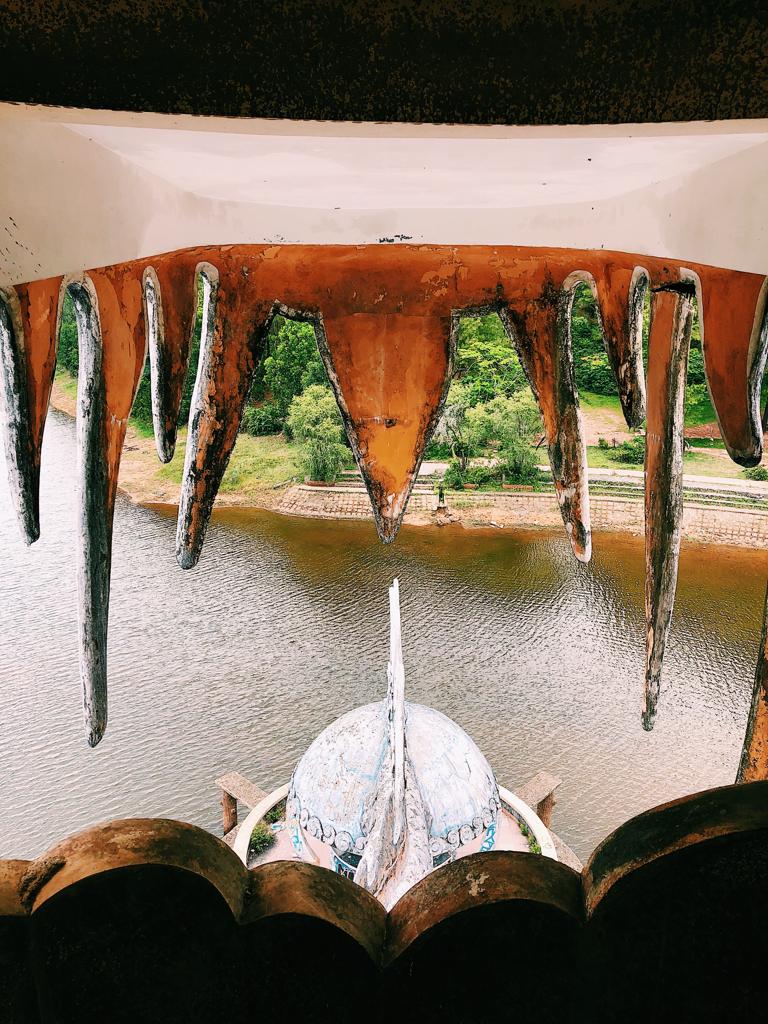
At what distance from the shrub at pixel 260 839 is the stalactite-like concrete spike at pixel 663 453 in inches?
179

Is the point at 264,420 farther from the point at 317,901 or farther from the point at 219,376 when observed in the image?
the point at 317,901

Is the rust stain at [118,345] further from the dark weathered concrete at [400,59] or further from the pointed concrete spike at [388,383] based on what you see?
the dark weathered concrete at [400,59]

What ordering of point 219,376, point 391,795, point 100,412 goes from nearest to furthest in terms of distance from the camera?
1. point 100,412
2. point 219,376
3. point 391,795

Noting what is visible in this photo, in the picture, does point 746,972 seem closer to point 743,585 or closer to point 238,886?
point 238,886

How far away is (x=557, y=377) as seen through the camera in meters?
1.61

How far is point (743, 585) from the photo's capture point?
988 centimetres

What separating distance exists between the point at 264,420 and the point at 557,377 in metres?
13.3

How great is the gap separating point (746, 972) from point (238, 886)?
0.35m

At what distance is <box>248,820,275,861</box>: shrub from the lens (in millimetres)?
5395

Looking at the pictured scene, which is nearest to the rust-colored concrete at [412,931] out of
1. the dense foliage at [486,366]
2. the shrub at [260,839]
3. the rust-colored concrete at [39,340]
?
the rust-colored concrete at [39,340]

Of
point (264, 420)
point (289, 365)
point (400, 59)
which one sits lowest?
point (264, 420)

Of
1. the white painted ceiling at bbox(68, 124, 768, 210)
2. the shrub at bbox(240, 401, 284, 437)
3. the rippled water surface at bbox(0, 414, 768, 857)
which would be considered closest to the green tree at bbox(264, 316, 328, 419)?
the shrub at bbox(240, 401, 284, 437)

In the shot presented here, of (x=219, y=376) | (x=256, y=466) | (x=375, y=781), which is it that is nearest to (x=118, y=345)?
(x=219, y=376)

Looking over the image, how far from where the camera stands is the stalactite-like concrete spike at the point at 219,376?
1.51m
